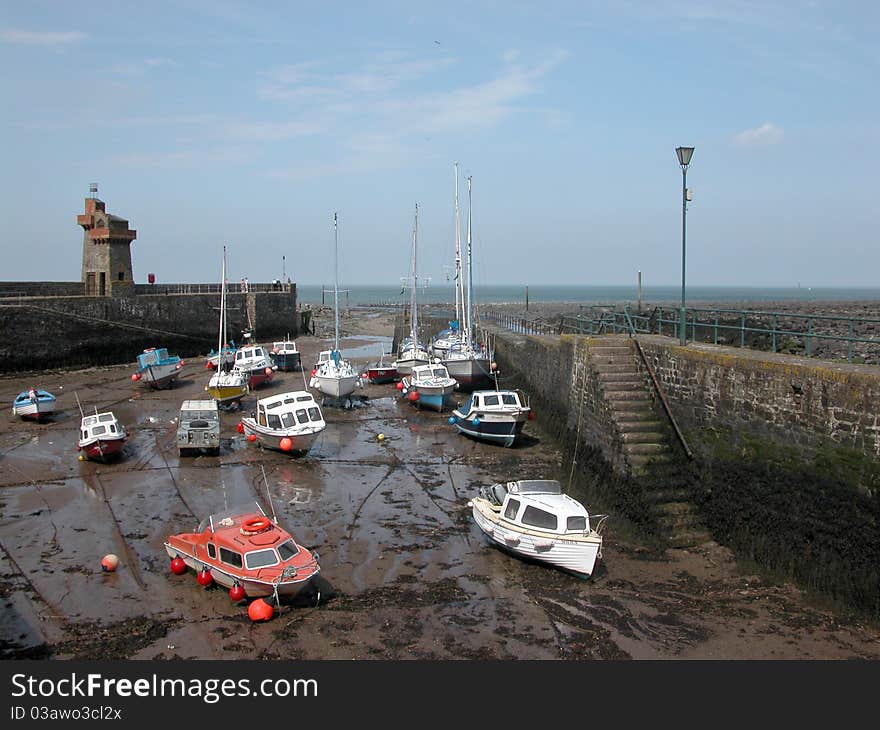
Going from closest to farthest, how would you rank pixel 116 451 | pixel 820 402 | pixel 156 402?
pixel 820 402 → pixel 116 451 → pixel 156 402

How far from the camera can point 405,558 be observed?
1439 centimetres

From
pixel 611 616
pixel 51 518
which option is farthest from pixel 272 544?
pixel 51 518

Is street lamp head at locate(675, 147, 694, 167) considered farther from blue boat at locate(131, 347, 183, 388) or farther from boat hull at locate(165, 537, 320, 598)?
blue boat at locate(131, 347, 183, 388)

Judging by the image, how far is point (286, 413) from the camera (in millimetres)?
22391

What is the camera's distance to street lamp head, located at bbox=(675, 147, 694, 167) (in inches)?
656

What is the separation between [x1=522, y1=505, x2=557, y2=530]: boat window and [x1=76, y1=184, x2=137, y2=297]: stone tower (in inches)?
1523

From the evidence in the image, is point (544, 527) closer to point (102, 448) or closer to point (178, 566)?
point (178, 566)

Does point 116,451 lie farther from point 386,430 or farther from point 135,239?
point 135,239

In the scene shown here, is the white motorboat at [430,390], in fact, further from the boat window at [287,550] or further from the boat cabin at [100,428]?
the boat window at [287,550]

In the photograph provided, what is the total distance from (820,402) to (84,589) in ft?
40.7

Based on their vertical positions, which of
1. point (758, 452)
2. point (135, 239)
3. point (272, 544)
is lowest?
point (272, 544)

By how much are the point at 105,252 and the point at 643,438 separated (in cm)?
4019

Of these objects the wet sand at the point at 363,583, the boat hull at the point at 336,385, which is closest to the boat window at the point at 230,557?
the wet sand at the point at 363,583

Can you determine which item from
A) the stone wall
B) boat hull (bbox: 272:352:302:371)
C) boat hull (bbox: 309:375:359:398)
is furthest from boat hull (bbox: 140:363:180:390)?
boat hull (bbox: 309:375:359:398)
